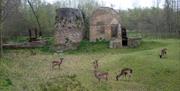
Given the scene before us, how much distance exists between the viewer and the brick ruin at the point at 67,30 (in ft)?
118

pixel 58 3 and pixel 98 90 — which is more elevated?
pixel 58 3

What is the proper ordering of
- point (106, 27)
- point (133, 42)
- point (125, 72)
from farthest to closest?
point (106, 27), point (133, 42), point (125, 72)

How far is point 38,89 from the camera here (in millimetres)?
14578

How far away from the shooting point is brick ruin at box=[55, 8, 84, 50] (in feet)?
118

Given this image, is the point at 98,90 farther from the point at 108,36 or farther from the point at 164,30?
the point at 164,30

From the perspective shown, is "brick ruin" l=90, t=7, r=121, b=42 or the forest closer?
the forest

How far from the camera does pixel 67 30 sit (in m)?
36.7

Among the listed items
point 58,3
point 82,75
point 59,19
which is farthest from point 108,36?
point 58,3

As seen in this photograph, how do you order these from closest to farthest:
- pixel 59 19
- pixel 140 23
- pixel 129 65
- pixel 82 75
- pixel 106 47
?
pixel 82 75 < pixel 129 65 < pixel 106 47 < pixel 59 19 < pixel 140 23

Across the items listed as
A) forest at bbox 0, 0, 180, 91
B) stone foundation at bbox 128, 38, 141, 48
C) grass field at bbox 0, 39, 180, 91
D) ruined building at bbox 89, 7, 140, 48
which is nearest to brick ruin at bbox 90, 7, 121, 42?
ruined building at bbox 89, 7, 140, 48

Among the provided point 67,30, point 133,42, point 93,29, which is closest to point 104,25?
point 93,29

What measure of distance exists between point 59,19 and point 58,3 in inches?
1524

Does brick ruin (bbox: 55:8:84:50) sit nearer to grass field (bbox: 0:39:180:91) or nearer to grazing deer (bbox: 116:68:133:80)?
grass field (bbox: 0:39:180:91)

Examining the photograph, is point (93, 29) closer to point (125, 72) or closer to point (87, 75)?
point (87, 75)
